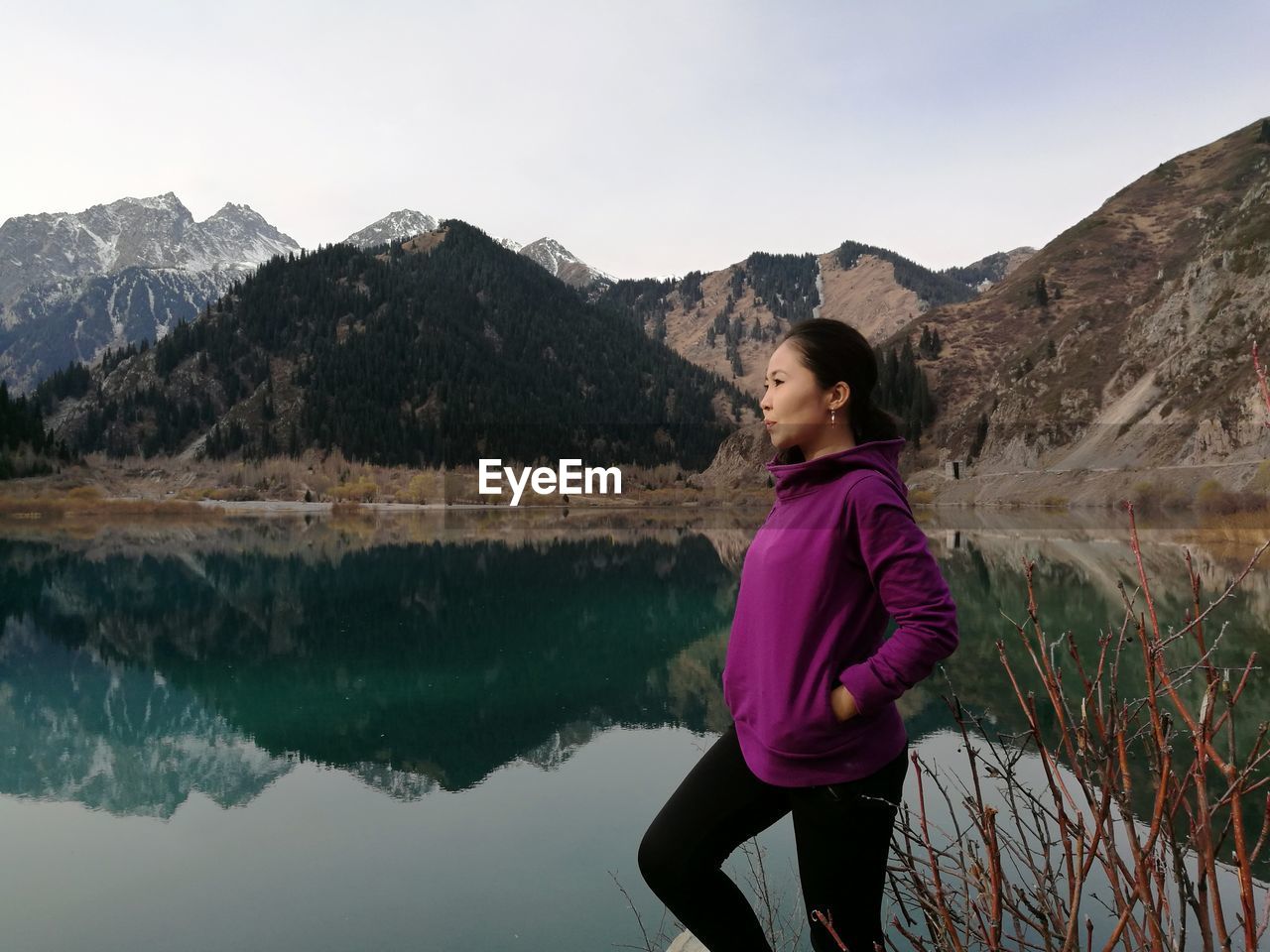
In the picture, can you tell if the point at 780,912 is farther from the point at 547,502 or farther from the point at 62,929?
the point at 547,502

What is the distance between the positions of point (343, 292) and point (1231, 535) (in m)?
121

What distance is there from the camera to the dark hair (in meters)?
2.01

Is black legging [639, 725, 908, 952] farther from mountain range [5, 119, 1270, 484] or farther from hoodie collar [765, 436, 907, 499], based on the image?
mountain range [5, 119, 1270, 484]

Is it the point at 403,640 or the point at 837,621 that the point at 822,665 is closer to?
the point at 837,621

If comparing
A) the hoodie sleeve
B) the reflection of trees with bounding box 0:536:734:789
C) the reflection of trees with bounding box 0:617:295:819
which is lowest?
the reflection of trees with bounding box 0:536:734:789

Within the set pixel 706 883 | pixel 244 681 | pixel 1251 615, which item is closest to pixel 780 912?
pixel 706 883

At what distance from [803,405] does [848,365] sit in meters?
0.14

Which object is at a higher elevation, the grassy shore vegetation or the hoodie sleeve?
the hoodie sleeve

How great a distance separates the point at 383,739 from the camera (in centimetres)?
905

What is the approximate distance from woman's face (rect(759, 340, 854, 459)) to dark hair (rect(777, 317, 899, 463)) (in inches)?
0.7

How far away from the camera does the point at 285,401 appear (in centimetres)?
10675

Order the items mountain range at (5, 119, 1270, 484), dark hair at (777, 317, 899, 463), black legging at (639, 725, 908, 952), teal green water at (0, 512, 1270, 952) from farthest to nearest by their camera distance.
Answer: mountain range at (5, 119, 1270, 484) < teal green water at (0, 512, 1270, 952) < dark hair at (777, 317, 899, 463) < black legging at (639, 725, 908, 952)

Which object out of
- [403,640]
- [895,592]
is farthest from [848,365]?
[403,640]

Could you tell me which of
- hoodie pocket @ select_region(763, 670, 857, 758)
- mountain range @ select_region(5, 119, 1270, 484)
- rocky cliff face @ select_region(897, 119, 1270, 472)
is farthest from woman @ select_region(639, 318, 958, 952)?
rocky cliff face @ select_region(897, 119, 1270, 472)
